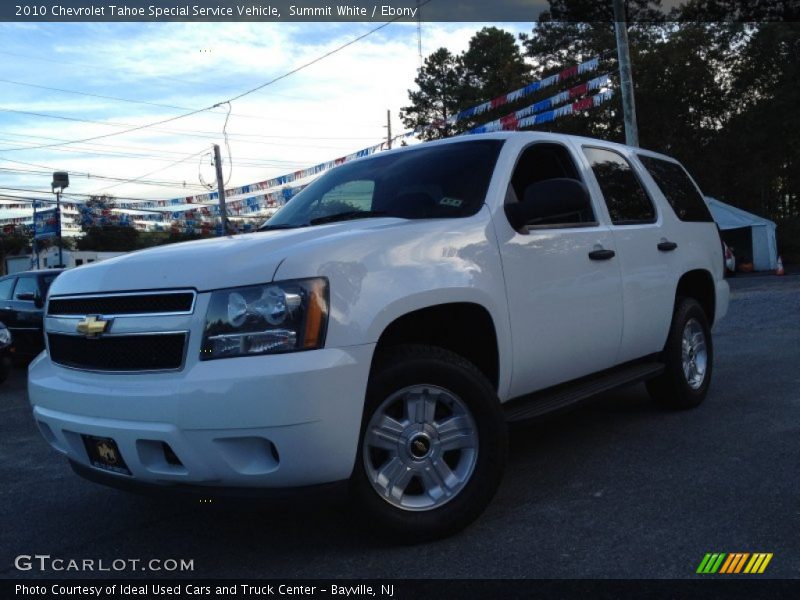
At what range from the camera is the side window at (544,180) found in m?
3.55

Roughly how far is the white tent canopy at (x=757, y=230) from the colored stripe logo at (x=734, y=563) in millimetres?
27806

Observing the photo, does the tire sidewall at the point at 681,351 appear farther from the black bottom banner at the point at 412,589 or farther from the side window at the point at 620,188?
the black bottom banner at the point at 412,589

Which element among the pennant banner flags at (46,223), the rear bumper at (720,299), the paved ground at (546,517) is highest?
the pennant banner flags at (46,223)

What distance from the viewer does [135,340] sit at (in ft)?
9.33

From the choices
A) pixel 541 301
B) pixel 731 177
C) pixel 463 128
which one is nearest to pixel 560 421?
pixel 541 301

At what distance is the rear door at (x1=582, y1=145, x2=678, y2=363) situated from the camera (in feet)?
14.5

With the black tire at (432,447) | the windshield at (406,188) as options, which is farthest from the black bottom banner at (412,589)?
the windshield at (406,188)

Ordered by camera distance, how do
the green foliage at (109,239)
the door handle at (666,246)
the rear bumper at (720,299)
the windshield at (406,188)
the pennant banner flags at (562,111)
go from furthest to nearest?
the green foliage at (109,239) < the pennant banner flags at (562,111) < the rear bumper at (720,299) < the door handle at (666,246) < the windshield at (406,188)

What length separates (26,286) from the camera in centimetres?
1132

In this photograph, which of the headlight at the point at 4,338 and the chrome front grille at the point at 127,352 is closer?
the chrome front grille at the point at 127,352

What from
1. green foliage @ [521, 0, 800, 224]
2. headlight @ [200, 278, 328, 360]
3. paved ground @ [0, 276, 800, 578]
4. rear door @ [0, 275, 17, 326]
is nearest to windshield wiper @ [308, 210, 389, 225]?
headlight @ [200, 278, 328, 360]

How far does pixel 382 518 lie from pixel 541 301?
1379mm

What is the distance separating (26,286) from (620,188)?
9.76 m

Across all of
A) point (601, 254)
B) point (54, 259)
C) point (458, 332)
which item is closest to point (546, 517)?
point (458, 332)
